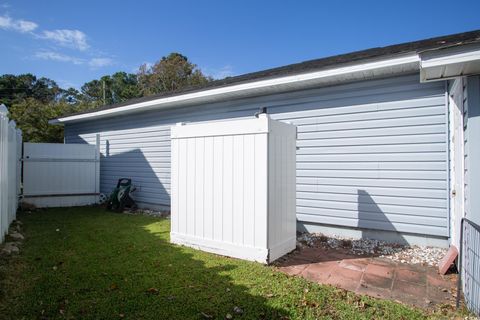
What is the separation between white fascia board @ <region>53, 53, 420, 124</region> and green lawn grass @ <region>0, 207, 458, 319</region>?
3168 millimetres

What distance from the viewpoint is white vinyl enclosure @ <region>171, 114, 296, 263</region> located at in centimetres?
344

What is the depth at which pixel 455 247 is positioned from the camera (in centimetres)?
341

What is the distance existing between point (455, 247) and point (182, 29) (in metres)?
15.0

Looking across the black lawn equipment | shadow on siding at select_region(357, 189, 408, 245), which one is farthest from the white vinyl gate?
shadow on siding at select_region(357, 189, 408, 245)

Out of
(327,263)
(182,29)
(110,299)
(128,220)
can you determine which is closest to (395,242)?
(327,263)

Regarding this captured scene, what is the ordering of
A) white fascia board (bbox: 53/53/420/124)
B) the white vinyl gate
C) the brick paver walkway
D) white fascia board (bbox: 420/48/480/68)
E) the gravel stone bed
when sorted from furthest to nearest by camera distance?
the white vinyl gate, white fascia board (bbox: 53/53/420/124), the gravel stone bed, the brick paver walkway, white fascia board (bbox: 420/48/480/68)

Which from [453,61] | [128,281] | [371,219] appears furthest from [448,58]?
[128,281]

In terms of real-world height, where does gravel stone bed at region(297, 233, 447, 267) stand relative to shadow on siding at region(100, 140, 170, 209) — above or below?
below

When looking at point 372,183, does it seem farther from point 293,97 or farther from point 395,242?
point 293,97

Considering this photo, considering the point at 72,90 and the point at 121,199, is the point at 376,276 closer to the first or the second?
the point at 121,199

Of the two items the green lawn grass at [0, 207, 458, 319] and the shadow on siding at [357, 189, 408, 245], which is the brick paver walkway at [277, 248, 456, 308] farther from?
the shadow on siding at [357, 189, 408, 245]

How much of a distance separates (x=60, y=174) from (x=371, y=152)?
815 cm

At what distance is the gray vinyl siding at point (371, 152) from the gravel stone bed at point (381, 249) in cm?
26

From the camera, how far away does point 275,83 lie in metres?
5.12
